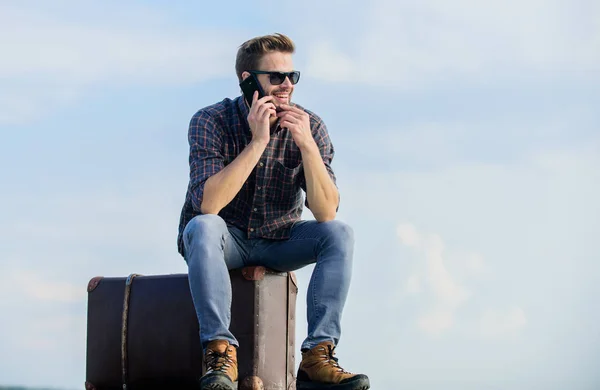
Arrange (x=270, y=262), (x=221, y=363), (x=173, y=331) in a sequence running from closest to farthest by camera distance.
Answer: (x=221, y=363), (x=270, y=262), (x=173, y=331)

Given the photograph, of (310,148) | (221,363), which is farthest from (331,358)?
(310,148)

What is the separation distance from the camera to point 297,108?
5.05 metres

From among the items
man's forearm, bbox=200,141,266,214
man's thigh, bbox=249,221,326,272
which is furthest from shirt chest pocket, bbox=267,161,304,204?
man's forearm, bbox=200,141,266,214

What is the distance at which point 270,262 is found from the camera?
5062 millimetres

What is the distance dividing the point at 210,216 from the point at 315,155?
73 cm

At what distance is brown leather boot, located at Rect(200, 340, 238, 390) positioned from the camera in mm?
4242

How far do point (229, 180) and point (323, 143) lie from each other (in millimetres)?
885

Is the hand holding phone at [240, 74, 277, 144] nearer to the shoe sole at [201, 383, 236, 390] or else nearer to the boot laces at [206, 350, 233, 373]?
the boot laces at [206, 350, 233, 373]

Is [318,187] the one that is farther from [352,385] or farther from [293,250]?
[352,385]

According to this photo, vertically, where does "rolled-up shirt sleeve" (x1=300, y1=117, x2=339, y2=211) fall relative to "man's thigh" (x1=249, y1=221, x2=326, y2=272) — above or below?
above

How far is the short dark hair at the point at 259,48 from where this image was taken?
5.11 meters

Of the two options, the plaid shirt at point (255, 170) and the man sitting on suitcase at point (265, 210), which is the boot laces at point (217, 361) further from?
the plaid shirt at point (255, 170)

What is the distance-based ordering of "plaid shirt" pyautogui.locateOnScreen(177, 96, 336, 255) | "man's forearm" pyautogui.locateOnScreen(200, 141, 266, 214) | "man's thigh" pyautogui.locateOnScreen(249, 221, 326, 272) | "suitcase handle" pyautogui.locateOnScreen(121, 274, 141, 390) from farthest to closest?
"suitcase handle" pyautogui.locateOnScreen(121, 274, 141, 390), "plaid shirt" pyautogui.locateOnScreen(177, 96, 336, 255), "man's thigh" pyautogui.locateOnScreen(249, 221, 326, 272), "man's forearm" pyautogui.locateOnScreen(200, 141, 266, 214)

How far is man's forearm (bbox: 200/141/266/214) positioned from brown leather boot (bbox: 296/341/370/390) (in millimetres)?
985
